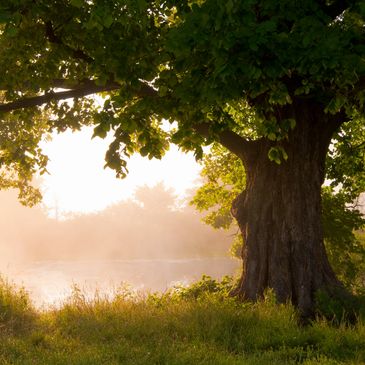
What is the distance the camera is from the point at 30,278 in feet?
97.2

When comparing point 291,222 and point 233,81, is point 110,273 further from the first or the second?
point 233,81

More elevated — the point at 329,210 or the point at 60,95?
the point at 60,95

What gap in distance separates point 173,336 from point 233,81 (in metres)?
4.25

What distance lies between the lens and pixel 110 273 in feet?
107

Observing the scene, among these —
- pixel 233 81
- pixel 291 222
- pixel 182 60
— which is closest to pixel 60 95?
pixel 182 60

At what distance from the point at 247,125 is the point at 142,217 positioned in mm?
47187

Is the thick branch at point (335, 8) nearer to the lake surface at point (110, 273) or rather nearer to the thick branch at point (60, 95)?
the thick branch at point (60, 95)

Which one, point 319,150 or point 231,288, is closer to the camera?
point 319,150

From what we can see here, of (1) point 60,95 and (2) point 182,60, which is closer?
(2) point 182,60

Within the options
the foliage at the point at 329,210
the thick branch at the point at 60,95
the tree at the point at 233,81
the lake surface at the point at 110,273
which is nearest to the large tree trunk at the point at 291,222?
the tree at the point at 233,81

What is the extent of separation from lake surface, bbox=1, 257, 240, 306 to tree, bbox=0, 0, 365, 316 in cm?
1372

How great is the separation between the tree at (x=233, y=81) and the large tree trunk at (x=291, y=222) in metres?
0.02

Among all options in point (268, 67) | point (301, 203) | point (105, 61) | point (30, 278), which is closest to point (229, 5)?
point (268, 67)

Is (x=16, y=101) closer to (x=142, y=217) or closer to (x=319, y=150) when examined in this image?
(x=319, y=150)
